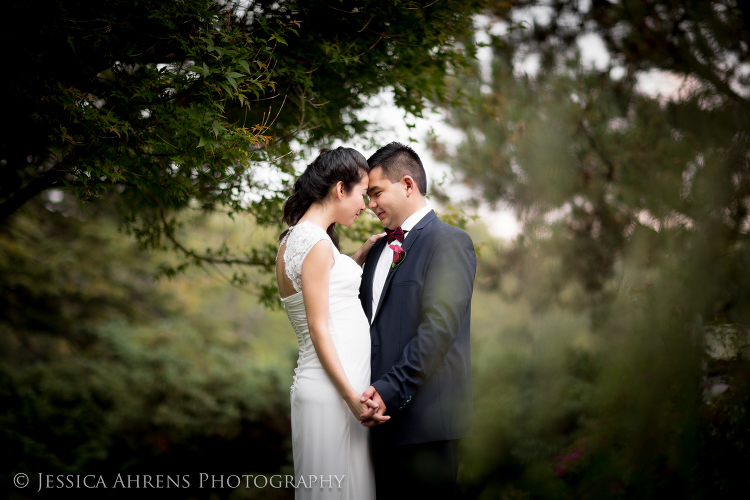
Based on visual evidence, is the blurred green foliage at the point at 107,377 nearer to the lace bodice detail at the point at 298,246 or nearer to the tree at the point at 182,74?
the tree at the point at 182,74

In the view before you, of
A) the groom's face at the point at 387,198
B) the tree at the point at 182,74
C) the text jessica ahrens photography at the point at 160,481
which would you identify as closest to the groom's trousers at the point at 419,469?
the groom's face at the point at 387,198

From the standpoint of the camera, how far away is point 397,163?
279 centimetres

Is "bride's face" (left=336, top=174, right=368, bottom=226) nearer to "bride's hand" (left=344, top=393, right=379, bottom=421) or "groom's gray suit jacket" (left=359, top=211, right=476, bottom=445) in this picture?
"groom's gray suit jacket" (left=359, top=211, right=476, bottom=445)

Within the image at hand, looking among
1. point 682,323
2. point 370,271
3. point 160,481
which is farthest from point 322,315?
point 160,481

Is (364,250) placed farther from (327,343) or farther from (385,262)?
(327,343)

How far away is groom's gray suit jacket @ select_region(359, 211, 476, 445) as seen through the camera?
230 centimetres

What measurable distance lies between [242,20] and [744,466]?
2.83 metres

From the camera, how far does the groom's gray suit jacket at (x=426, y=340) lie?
230cm

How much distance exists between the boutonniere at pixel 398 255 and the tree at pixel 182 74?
0.82 meters

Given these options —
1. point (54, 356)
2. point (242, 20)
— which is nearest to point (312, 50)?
point (242, 20)

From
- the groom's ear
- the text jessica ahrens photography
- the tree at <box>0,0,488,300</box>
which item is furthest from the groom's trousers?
the text jessica ahrens photography

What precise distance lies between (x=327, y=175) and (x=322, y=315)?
2.47 ft

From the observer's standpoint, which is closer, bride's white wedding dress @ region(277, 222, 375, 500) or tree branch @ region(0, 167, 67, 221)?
bride's white wedding dress @ region(277, 222, 375, 500)

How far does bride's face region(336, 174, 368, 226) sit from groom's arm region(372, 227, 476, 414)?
482 mm
